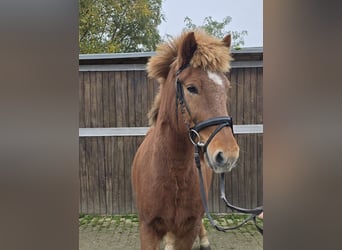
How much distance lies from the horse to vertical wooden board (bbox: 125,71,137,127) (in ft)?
4.89

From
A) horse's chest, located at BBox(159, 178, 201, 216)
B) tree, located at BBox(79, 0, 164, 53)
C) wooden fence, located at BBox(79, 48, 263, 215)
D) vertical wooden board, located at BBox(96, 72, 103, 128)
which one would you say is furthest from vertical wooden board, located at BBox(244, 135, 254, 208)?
tree, located at BBox(79, 0, 164, 53)

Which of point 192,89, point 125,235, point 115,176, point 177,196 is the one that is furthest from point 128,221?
point 192,89

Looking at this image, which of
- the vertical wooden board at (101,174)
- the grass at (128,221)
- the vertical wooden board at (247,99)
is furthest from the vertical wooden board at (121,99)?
the vertical wooden board at (247,99)

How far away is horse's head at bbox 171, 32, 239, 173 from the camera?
112 cm

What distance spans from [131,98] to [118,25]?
2419 millimetres

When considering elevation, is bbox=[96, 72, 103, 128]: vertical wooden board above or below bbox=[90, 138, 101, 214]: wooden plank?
above

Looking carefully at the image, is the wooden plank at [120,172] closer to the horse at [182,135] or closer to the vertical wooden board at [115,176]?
the vertical wooden board at [115,176]

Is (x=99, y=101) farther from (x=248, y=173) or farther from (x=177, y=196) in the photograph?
(x=177, y=196)

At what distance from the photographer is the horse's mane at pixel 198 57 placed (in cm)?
128

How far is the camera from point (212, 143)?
115 cm

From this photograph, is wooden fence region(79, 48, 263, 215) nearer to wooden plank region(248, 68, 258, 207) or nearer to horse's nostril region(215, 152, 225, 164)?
wooden plank region(248, 68, 258, 207)
